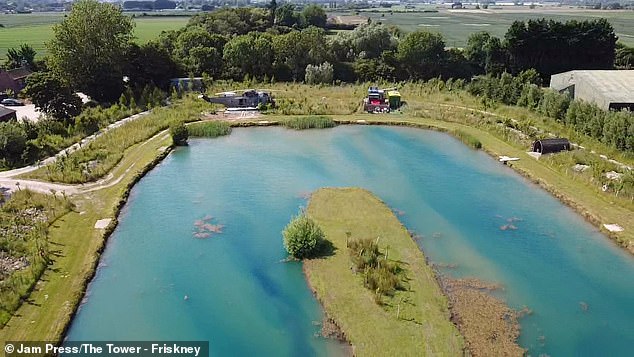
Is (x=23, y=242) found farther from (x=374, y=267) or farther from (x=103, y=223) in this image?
(x=374, y=267)

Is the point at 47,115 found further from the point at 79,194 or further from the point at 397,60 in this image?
the point at 397,60

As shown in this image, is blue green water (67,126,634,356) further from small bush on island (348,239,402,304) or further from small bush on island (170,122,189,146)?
small bush on island (348,239,402,304)

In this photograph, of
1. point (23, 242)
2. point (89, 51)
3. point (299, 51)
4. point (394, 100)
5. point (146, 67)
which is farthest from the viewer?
point (299, 51)

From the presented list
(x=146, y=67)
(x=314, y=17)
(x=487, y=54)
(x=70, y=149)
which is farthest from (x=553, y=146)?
(x=314, y=17)

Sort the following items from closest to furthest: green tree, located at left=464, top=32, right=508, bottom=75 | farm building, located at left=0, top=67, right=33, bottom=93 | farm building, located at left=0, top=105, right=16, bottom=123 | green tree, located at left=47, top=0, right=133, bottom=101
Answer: farm building, located at left=0, top=105, right=16, bottom=123
green tree, located at left=47, top=0, right=133, bottom=101
farm building, located at left=0, top=67, right=33, bottom=93
green tree, located at left=464, top=32, right=508, bottom=75

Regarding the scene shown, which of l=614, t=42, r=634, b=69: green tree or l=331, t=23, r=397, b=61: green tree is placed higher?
l=331, t=23, r=397, b=61: green tree

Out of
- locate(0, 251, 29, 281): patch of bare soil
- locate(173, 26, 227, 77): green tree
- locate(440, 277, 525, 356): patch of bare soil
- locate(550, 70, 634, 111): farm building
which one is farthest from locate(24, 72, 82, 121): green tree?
locate(550, 70, 634, 111): farm building

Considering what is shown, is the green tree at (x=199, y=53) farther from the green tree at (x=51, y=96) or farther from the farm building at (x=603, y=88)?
the farm building at (x=603, y=88)
